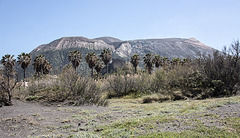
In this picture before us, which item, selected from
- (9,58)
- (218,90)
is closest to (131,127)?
(218,90)

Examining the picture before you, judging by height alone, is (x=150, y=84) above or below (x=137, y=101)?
above

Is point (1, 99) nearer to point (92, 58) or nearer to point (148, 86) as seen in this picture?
point (148, 86)

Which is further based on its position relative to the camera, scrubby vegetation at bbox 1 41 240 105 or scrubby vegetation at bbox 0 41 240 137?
scrubby vegetation at bbox 1 41 240 105

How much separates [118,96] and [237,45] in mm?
16252

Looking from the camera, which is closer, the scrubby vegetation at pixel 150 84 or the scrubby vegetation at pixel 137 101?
the scrubby vegetation at pixel 137 101

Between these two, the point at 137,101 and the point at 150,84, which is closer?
the point at 137,101

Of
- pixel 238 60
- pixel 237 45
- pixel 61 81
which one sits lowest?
pixel 61 81

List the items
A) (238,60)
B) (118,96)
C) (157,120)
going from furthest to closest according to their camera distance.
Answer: (118,96) → (238,60) → (157,120)

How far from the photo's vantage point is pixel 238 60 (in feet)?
61.7

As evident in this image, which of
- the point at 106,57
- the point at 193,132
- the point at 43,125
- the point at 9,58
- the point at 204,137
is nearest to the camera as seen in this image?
the point at 204,137

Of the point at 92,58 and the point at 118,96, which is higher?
the point at 92,58

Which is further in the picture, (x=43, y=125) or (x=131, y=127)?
(x=43, y=125)

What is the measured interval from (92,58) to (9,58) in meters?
19.8

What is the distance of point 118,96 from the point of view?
2670cm
